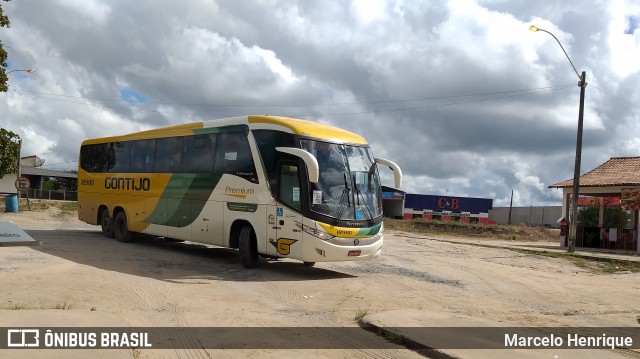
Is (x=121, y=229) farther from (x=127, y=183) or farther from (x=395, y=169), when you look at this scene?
(x=395, y=169)

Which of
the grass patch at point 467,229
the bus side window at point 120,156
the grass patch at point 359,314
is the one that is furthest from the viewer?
the grass patch at point 467,229

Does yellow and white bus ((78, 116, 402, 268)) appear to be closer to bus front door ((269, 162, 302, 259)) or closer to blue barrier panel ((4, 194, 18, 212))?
bus front door ((269, 162, 302, 259))

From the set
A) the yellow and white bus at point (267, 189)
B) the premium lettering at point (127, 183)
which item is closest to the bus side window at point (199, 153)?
the yellow and white bus at point (267, 189)

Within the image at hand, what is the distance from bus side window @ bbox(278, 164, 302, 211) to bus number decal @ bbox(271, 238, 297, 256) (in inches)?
29.9

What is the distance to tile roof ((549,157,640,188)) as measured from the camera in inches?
1096

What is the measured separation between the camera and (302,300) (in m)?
9.87

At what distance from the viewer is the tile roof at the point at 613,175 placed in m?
27.8

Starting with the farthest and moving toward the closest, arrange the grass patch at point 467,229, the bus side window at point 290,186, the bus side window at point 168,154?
the grass patch at point 467,229 < the bus side window at point 168,154 < the bus side window at point 290,186

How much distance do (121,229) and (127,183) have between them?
155 cm

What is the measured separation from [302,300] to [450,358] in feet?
14.2

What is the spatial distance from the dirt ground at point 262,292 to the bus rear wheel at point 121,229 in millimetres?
544

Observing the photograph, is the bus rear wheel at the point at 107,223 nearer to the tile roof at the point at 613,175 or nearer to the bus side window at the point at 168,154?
the bus side window at the point at 168,154

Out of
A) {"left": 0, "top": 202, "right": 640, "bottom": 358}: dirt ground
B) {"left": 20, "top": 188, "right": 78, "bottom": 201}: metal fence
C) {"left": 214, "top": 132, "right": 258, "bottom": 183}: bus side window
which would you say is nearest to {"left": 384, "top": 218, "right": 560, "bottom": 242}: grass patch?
{"left": 0, "top": 202, "right": 640, "bottom": 358}: dirt ground

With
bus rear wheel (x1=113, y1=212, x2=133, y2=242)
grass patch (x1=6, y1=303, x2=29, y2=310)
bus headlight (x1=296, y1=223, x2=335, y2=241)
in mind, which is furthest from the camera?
bus rear wheel (x1=113, y1=212, x2=133, y2=242)
